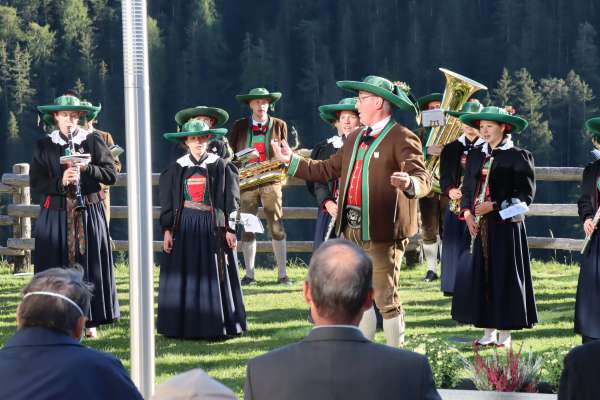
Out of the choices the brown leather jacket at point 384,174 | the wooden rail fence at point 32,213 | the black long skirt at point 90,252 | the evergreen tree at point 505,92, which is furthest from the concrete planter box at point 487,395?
the evergreen tree at point 505,92

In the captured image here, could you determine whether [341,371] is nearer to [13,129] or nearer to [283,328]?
[283,328]

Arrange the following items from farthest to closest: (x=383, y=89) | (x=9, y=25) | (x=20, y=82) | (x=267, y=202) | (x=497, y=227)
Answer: (x=9, y=25) < (x=20, y=82) < (x=267, y=202) < (x=497, y=227) < (x=383, y=89)

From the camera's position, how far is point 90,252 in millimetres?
10070

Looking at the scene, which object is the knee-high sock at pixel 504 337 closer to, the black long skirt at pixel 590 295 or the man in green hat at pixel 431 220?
the black long skirt at pixel 590 295

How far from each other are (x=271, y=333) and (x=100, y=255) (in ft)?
5.35

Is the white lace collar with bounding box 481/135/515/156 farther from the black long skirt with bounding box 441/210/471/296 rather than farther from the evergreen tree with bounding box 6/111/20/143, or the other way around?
the evergreen tree with bounding box 6/111/20/143

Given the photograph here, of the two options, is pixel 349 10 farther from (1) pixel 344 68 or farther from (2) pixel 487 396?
(2) pixel 487 396

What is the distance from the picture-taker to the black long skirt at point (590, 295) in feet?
28.5

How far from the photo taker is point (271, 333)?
1033 cm

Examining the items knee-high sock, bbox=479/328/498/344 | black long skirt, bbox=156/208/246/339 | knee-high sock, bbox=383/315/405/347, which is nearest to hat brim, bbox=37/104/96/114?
black long skirt, bbox=156/208/246/339

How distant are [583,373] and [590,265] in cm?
505

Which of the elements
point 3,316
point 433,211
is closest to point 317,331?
point 3,316

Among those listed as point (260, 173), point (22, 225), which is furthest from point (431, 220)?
point (22, 225)

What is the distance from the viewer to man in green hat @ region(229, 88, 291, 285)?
13.0 meters
